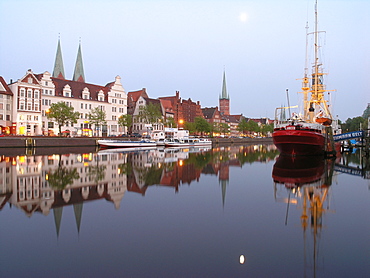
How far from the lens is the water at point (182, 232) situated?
18.5 ft

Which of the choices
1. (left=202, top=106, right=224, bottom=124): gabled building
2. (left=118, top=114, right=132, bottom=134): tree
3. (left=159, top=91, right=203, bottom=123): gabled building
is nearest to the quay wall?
(left=118, top=114, right=132, bottom=134): tree

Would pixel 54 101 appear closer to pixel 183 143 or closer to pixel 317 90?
pixel 183 143

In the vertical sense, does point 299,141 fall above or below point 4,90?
below

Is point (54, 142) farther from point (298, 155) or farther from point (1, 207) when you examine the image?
point (1, 207)

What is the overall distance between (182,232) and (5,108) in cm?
7009

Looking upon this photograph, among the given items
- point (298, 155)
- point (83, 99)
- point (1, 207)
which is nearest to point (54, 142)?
point (83, 99)

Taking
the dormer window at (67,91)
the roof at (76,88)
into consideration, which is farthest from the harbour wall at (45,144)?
the roof at (76,88)

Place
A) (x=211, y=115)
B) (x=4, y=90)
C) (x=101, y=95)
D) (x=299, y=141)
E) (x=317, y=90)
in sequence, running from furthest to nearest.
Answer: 1. (x=211, y=115)
2. (x=101, y=95)
3. (x=4, y=90)
4. (x=317, y=90)
5. (x=299, y=141)

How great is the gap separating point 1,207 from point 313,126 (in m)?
31.7

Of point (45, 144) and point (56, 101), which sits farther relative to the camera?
point (56, 101)

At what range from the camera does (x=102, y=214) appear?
9273 mm

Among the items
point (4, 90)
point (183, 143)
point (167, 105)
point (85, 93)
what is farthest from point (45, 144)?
point (167, 105)

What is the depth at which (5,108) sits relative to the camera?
65375mm

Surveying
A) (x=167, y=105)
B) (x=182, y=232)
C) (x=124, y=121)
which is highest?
(x=167, y=105)
